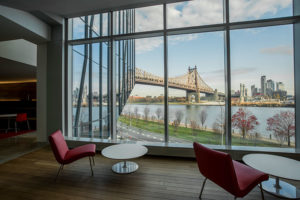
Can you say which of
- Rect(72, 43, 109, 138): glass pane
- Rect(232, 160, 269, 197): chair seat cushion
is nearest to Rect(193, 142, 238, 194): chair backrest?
Rect(232, 160, 269, 197): chair seat cushion

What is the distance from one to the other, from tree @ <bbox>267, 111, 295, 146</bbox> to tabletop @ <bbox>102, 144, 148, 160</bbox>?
296cm

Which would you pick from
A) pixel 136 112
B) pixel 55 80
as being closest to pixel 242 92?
pixel 136 112

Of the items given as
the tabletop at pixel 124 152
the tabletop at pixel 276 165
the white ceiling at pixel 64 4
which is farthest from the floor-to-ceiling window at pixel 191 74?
the tabletop at pixel 276 165

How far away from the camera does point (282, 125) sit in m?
3.04

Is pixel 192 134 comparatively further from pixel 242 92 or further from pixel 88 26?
pixel 88 26

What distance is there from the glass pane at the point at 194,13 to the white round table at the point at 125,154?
315 cm

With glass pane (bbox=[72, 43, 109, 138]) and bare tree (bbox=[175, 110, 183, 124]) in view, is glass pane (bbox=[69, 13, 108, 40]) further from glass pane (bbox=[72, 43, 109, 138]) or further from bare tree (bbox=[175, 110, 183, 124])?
bare tree (bbox=[175, 110, 183, 124])

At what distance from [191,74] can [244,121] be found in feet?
5.56

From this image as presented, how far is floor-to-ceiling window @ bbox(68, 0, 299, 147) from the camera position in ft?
10.0

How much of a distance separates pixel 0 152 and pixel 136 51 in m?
4.54

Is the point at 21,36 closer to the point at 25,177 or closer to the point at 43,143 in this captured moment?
the point at 43,143

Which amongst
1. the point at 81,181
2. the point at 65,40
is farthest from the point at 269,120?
the point at 65,40

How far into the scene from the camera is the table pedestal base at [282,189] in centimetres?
187

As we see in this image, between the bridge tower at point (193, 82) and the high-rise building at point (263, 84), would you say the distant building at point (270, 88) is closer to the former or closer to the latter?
the high-rise building at point (263, 84)
